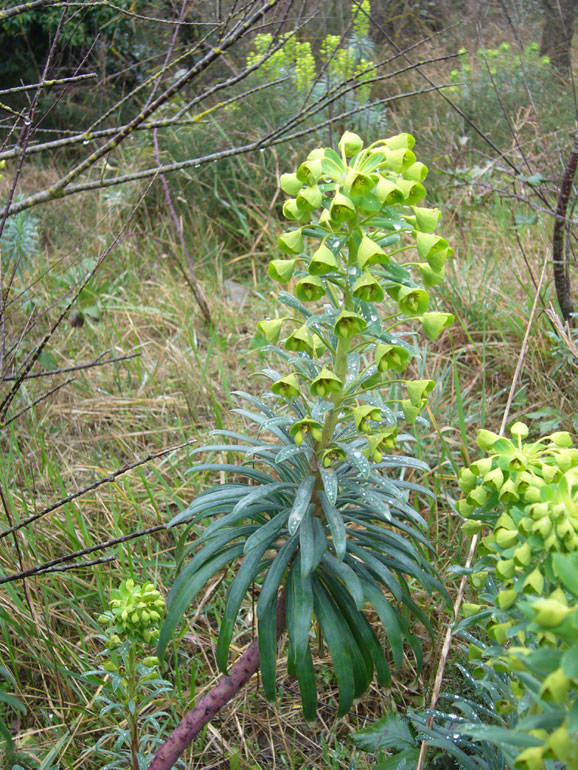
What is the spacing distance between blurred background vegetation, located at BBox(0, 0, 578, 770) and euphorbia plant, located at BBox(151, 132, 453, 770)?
0.33m

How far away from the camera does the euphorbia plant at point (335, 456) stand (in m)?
1.19

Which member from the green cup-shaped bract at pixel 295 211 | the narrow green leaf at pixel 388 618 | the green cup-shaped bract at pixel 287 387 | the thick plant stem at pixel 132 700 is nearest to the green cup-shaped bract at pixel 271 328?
the green cup-shaped bract at pixel 287 387

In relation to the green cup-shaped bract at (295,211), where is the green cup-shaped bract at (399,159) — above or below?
above

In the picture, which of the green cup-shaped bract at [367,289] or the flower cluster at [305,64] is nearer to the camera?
the green cup-shaped bract at [367,289]

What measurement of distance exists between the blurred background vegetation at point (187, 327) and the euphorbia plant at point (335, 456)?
0.33 m

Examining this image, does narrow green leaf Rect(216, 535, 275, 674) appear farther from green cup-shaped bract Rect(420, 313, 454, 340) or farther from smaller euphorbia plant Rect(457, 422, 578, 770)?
green cup-shaped bract Rect(420, 313, 454, 340)

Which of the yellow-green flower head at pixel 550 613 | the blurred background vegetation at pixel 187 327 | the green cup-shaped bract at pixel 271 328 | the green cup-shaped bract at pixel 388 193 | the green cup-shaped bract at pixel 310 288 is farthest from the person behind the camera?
the blurred background vegetation at pixel 187 327

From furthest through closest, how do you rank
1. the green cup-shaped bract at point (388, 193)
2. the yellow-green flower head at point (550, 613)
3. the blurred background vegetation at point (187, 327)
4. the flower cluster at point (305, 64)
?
the flower cluster at point (305, 64) → the blurred background vegetation at point (187, 327) → the green cup-shaped bract at point (388, 193) → the yellow-green flower head at point (550, 613)

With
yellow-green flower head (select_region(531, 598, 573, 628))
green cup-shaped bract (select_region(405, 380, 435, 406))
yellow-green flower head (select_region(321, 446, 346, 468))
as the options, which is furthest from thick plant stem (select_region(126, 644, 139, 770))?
yellow-green flower head (select_region(531, 598, 573, 628))

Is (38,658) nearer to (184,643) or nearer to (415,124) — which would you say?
(184,643)

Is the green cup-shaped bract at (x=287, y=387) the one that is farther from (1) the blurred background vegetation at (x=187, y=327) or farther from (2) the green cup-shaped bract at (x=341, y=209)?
(1) the blurred background vegetation at (x=187, y=327)

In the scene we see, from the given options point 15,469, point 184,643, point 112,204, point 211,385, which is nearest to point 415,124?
point 112,204

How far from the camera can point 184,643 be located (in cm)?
193

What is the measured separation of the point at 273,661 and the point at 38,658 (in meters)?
0.76
